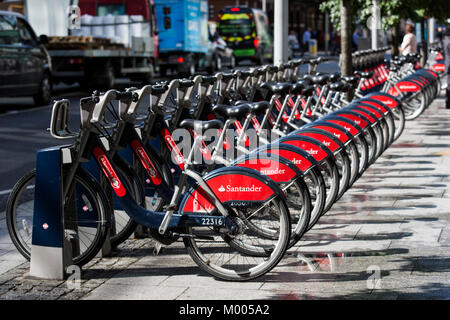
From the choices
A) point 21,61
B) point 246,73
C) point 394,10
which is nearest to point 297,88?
point 246,73

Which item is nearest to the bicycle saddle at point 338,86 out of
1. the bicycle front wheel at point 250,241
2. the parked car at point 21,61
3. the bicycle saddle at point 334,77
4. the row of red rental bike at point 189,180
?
the bicycle saddle at point 334,77

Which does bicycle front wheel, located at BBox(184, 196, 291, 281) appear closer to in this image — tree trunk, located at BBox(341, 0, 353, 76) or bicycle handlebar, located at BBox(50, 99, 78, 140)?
bicycle handlebar, located at BBox(50, 99, 78, 140)

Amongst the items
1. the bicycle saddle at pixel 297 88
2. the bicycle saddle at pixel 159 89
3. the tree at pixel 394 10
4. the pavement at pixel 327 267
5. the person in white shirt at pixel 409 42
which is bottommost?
the pavement at pixel 327 267

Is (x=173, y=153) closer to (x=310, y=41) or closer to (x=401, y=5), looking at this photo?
(x=401, y=5)

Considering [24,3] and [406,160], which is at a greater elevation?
[24,3]

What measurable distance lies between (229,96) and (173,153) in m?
1.82

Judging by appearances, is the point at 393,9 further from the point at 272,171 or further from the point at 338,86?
the point at 272,171

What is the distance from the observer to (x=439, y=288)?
530 cm

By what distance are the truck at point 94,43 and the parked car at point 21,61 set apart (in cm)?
193

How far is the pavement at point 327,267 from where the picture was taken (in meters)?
5.30

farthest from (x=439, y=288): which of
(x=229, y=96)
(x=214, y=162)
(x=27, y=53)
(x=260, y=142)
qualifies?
(x=27, y=53)

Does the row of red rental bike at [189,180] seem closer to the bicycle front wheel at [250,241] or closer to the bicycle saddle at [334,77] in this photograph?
the bicycle front wheel at [250,241]

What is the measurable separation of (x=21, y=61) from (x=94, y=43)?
5008 mm

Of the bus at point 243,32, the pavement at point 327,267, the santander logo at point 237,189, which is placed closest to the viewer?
the pavement at point 327,267
